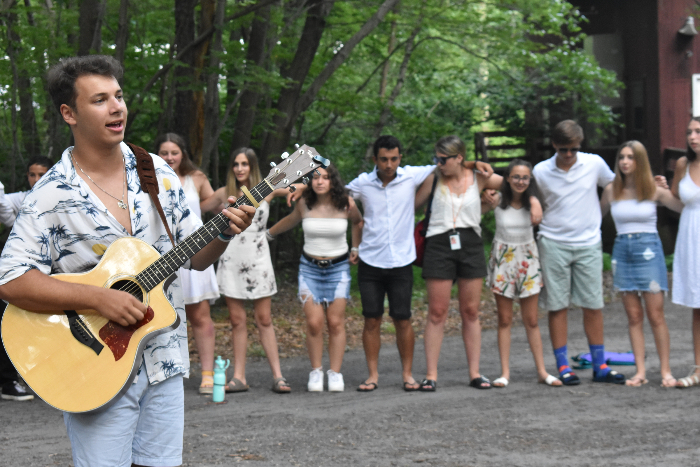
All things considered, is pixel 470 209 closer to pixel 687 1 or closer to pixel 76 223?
pixel 76 223

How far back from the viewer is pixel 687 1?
16.2 meters

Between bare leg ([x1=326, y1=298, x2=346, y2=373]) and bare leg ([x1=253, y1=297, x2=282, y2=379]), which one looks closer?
bare leg ([x1=326, y1=298, x2=346, y2=373])

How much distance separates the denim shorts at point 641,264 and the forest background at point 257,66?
4.02 m

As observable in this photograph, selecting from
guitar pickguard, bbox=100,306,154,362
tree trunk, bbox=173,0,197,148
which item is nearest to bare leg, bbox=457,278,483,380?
tree trunk, bbox=173,0,197,148

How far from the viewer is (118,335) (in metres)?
2.76

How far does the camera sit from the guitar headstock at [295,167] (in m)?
3.22

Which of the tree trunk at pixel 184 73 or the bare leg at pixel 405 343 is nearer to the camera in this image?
the bare leg at pixel 405 343

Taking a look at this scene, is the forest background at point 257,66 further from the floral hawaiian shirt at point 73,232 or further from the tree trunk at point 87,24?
the floral hawaiian shirt at point 73,232

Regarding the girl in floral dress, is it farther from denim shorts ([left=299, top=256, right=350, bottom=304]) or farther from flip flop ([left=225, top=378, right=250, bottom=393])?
flip flop ([left=225, top=378, right=250, bottom=393])

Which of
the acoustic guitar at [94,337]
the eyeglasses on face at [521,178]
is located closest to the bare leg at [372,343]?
the eyeglasses on face at [521,178]

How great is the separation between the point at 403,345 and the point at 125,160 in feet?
14.7

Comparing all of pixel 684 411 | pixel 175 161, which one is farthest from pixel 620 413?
pixel 175 161

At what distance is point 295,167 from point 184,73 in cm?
613

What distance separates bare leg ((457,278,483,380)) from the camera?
6.93m
